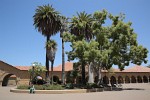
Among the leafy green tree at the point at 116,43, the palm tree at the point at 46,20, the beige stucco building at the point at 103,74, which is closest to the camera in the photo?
the leafy green tree at the point at 116,43

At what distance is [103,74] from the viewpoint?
208ft

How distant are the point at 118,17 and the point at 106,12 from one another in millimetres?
2006

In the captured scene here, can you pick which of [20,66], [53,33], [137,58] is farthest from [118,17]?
[20,66]

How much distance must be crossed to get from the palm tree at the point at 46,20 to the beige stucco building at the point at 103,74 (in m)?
15.6

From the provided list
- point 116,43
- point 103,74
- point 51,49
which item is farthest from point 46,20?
point 103,74

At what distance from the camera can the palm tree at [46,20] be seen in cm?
4034

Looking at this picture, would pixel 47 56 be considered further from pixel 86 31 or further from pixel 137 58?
pixel 137 58

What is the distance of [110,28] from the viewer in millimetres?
33250

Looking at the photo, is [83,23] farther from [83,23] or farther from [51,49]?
[51,49]

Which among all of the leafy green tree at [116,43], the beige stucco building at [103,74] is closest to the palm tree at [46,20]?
the leafy green tree at [116,43]

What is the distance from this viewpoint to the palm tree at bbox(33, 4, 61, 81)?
132 feet

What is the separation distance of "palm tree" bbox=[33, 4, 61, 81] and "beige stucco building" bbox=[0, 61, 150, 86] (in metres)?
15.6

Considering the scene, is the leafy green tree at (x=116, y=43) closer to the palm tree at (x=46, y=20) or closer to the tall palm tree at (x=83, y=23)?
the tall palm tree at (x=83, y=23)

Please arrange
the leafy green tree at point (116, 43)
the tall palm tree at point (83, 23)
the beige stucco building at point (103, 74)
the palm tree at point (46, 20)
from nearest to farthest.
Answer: the leafy green tree at point (116, 43)
the tall palm tree at point (83, 23)
the palm tree at point (46, 20)
the beige stucco building at point (103, 74)
